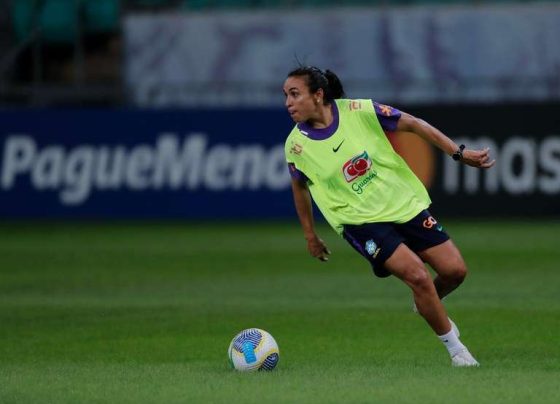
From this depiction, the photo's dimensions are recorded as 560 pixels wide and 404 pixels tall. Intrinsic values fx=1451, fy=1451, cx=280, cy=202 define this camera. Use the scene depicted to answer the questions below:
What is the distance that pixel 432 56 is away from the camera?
2822cm

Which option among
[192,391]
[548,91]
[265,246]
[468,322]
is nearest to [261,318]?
[468,322]

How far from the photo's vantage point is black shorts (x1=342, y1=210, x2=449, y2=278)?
32.4 ft

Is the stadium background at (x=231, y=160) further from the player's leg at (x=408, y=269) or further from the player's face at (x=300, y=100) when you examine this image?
the player's face at (x=300, y=100)

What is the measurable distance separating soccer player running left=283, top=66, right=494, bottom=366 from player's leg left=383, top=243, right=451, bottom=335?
0.02 meters

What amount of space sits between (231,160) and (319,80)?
16.4m

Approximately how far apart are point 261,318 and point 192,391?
511 centimetres

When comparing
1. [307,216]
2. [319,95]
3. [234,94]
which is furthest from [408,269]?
[234,94]

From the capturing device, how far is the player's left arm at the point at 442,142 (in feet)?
31.9

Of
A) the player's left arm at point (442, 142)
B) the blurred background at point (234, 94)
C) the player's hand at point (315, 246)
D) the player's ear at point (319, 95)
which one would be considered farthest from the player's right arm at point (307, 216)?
the blurred background at point (234, 94)

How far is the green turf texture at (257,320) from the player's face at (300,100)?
178 centimetres

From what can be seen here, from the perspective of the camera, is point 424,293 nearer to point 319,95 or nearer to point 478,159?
point 478,159

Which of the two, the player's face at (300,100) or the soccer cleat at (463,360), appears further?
the player's face at (300,100)

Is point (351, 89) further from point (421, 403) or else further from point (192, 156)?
point (421, 403)

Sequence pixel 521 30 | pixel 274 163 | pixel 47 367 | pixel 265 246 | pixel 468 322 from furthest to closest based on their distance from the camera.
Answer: pixel 521 30
pixel 274 163
pixel 265 246
pixel 468 322
pixel 47 367
